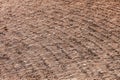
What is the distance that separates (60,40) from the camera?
2.22 m

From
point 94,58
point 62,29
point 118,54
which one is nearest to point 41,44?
point 62,29

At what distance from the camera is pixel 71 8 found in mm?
2611

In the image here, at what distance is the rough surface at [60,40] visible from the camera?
1.97m

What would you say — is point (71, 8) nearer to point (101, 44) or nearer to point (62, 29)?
point (62, 29)

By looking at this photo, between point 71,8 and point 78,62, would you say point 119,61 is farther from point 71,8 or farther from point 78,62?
point 71,8

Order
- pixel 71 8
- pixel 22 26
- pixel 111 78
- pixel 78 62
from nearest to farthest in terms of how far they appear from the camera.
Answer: pixel 111 78 < pixel 78 62 < pixel 22 26 < pixel 71 8

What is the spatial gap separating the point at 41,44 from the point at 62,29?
0.22m

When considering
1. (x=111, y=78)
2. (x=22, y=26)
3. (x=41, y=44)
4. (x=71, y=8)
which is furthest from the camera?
(x=71, y=8)

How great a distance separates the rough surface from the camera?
197 cm

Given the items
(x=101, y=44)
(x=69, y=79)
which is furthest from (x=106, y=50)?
(x=69, y=79)

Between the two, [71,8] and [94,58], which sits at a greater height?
[71,8]

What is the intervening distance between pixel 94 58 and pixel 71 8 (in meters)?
0.69

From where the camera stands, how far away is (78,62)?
2.02 meters

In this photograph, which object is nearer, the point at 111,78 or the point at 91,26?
the point at 111,78
